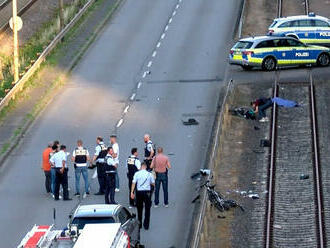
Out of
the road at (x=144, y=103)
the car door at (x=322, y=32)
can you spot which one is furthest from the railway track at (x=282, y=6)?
the car door at (x=322, y=32)

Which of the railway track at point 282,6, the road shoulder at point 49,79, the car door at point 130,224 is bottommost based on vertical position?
the car door at point 130,224

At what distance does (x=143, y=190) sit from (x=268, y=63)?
721 inches

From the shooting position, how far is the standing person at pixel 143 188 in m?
25.5

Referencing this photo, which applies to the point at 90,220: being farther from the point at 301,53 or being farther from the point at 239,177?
the point at 301,53

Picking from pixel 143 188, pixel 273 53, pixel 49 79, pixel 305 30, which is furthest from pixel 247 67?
pixel 143 188

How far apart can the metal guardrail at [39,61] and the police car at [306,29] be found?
9294 mm

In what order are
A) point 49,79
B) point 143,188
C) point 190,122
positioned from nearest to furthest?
point 143,188 → point 190,122 → point 49,79

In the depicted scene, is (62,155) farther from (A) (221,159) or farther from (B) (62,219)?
(A) (221,159)

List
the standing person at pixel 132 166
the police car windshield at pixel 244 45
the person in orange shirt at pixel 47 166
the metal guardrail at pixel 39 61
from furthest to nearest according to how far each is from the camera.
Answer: the police car windshield at pixel 244 45
the metal guardrail at pixel 39 61
the person in orange shirt at pixel 47 166
the standing person at pixel 132 166

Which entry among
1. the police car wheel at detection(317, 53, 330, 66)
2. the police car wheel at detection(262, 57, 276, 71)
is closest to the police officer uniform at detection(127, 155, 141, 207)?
the police car wheel at detection(262, 57, 276, 71)

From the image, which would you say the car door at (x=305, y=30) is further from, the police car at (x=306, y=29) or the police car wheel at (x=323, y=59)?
the police car wheel at (x=323, y=59)

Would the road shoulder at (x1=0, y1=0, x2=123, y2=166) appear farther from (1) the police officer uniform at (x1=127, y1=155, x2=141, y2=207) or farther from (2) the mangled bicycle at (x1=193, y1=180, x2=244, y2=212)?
(2) the mangled bicycle at (x1=193, y1=180, x2=244, y2=212)

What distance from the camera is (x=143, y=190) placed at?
2558 cm

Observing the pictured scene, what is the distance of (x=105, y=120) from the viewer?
119 ft
